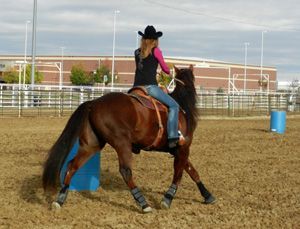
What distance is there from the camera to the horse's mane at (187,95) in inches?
268

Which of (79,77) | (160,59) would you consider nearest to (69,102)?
(160,59)

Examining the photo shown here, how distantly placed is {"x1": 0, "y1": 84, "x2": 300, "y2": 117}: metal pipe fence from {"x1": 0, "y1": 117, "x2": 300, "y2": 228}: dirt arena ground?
955cm

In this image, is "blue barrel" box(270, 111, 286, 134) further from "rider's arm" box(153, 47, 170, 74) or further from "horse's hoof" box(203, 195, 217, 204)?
"rider's arm" box(153, 47, 170, 74)

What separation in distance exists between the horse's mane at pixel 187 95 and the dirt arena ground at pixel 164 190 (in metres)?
1.10

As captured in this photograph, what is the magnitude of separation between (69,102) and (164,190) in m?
24.0

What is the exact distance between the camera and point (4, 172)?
9.07 metres

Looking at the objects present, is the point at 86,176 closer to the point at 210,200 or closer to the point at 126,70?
the point at 210,200

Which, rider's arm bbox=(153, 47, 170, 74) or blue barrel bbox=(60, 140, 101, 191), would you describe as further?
blue barrel bbox=(60, 140, 101, 191)

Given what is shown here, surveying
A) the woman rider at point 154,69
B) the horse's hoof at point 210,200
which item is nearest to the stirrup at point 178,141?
the woman rider at point 154,69

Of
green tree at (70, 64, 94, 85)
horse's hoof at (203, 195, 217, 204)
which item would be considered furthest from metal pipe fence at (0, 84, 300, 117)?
green tree at (70, 64, 94, 85)

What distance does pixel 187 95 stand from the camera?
22.7 feet

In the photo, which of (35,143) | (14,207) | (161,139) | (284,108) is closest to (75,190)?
(14,207)

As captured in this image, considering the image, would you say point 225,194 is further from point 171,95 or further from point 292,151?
point 292,151

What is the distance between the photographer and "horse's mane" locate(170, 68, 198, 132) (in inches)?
268
